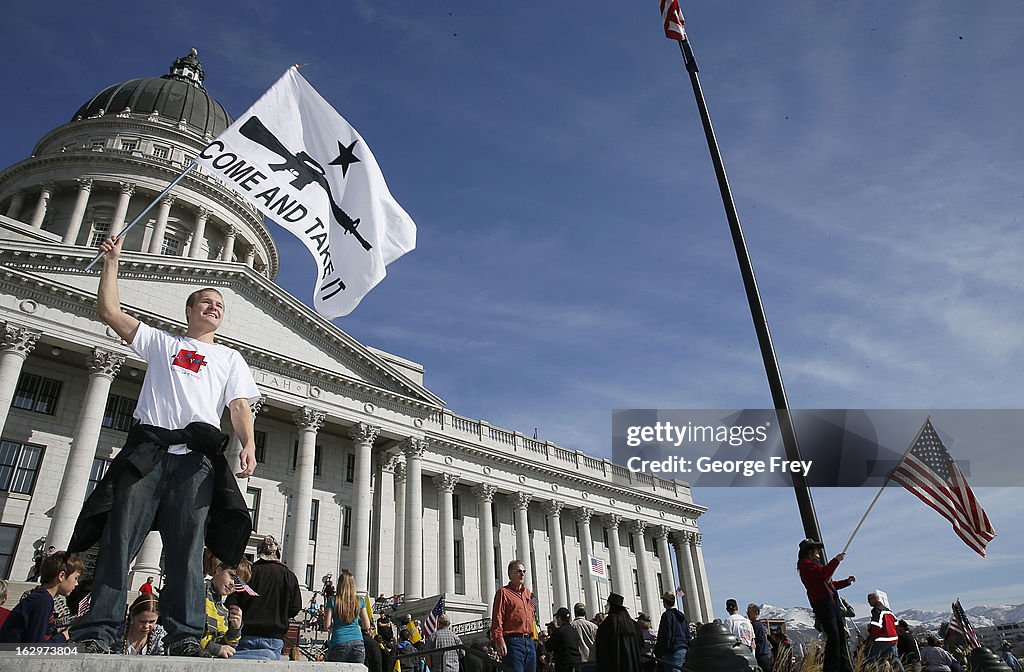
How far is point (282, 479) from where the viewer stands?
31719mm

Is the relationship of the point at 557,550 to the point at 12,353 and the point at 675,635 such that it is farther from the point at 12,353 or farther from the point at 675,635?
the point at 675,635

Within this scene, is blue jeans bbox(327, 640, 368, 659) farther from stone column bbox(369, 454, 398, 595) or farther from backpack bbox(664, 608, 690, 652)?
stone column bbox(369, 454, 398, 595)

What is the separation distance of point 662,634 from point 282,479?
2461cm

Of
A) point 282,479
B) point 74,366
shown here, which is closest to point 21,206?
point 74,366

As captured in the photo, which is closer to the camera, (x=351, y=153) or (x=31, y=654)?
(x=31, y=654)

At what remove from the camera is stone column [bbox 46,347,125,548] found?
21.7 m

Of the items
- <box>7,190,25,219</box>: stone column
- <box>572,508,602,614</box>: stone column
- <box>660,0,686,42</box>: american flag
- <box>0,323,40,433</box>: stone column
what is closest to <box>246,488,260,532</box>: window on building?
<box>0,323,40,433</box>: stone column

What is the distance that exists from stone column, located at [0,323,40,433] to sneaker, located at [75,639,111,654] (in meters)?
24.0

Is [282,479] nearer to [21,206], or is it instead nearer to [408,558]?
[408,558]

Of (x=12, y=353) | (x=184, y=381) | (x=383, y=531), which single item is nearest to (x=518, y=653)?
(x=184, y=381)

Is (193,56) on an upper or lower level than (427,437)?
Result: upper

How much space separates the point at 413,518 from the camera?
3216 centimetres

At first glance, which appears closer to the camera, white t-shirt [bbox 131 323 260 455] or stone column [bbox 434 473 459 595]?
white t-shirt [bbox 131 323 260 455]

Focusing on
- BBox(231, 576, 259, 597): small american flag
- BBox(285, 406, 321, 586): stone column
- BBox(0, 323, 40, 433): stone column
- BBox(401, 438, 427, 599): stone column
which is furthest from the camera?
BBox(401, 438, 427, 599): stone column
